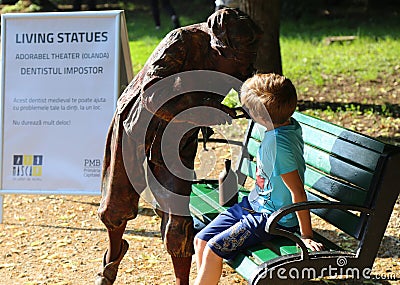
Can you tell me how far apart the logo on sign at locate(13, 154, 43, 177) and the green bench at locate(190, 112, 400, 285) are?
2.02 metres

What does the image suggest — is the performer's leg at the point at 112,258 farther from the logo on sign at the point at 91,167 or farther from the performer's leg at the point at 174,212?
the logo on sign at the point at 91,167

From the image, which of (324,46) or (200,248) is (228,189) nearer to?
(200,248)

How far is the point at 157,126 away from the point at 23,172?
258 centimetres

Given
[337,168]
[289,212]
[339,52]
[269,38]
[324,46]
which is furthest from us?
[324,46]

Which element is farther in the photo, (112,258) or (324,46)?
(324,46)

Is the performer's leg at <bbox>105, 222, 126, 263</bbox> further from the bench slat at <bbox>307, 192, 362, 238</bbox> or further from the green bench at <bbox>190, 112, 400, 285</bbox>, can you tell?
the bench slat at <bbox>307, 192, 362, 238</bbox>

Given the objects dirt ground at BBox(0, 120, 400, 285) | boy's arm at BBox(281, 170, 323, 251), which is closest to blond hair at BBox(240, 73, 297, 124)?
boy's arm at BBox(281, 170, 323, 251)

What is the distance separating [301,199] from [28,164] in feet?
9.69

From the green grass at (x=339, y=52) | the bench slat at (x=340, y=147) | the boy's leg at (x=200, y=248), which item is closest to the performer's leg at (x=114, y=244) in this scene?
the boy's leg at (x=200, y=248)

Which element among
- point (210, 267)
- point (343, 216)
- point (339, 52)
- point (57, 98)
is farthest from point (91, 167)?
point (339, 52)

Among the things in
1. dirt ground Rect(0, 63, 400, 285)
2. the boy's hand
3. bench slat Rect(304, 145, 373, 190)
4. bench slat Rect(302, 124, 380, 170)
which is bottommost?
dirt ground Rect(0, 63, 400, 285)

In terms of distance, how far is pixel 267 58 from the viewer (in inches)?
359

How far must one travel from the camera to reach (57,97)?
19.0 feet

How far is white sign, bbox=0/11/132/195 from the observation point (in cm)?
571
